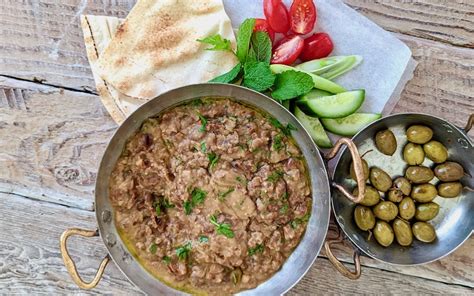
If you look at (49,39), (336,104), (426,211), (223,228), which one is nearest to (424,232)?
(426,211)

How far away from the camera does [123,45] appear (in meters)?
2.42

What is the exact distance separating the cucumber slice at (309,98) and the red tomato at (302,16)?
Result: 0.27 meters

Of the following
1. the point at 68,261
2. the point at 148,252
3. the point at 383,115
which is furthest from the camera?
the point at 383,115

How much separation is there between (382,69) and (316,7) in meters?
0.41

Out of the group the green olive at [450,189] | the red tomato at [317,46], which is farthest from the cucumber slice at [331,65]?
the green olive at [450,189]

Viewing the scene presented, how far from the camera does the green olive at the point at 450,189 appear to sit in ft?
8.16

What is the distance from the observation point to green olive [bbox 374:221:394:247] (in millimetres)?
2457

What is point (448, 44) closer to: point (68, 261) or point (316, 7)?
point (316, 7)

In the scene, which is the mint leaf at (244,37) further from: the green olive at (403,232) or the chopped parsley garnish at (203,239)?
the green olive at (403,232)

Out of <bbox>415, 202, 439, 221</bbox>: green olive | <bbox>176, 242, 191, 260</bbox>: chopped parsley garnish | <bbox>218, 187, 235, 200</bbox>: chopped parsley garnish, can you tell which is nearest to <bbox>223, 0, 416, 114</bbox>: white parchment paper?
<bbox>415, 202, 439, 221</bbox>: green olive

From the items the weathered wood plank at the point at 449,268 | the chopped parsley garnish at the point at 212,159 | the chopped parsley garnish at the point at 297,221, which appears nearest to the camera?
the chopped parsley garnish at the point at 212,159

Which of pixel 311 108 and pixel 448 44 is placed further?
pixel 448 44

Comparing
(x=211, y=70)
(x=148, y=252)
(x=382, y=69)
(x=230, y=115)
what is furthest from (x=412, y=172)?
(x=148, y=252)

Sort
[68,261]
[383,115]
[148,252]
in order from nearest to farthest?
[68,261] → [148,252] → [383,115]
